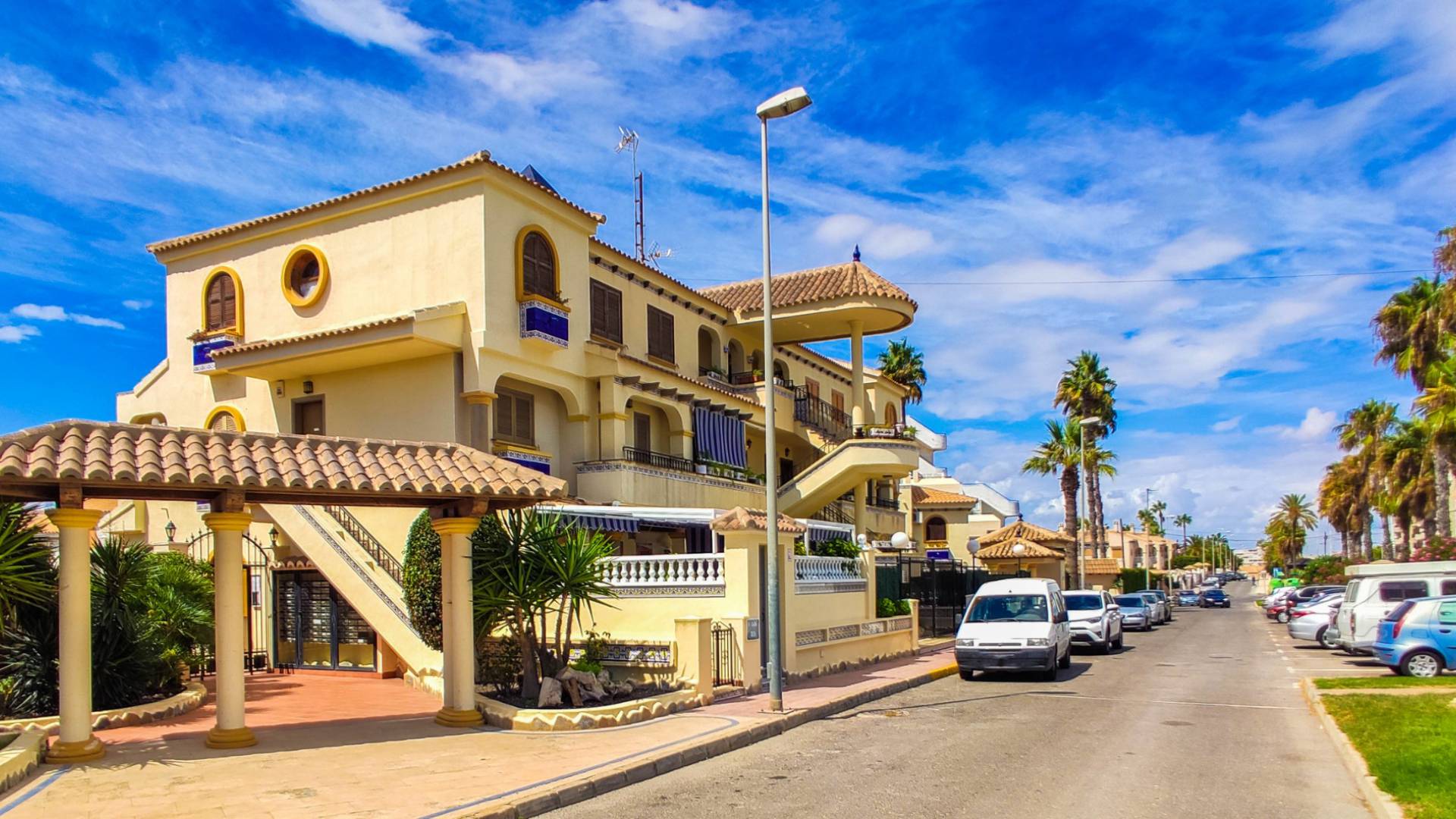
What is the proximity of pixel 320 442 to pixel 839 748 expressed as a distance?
7.27 meters

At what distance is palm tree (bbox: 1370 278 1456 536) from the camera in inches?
1613

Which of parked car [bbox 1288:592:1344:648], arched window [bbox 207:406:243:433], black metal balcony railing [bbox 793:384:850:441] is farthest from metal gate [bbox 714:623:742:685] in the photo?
parked car [bbox 1288:592:1344:648]

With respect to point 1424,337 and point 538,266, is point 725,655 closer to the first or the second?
point 538,266

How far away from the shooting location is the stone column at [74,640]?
11.4 m

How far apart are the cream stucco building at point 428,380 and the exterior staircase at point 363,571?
0.13 feet

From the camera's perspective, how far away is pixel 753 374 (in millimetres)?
34344

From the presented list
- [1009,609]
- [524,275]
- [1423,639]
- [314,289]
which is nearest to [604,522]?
[524,275]

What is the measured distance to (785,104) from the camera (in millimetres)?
15609

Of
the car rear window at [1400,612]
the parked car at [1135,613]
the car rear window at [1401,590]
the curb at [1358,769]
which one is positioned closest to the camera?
the curb at [1358,769]

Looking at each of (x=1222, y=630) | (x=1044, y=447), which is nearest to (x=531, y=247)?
(x=1222, y=630)

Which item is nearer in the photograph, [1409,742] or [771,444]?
[1409,742]

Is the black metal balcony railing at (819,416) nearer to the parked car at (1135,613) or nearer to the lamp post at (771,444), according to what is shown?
the parked car at (1135,613)

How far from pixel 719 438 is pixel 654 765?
64.0 feet

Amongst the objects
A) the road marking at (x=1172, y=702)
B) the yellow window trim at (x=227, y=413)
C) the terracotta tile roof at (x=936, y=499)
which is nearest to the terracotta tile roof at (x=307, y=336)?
the yellow window trim at (x=227, y=413)
